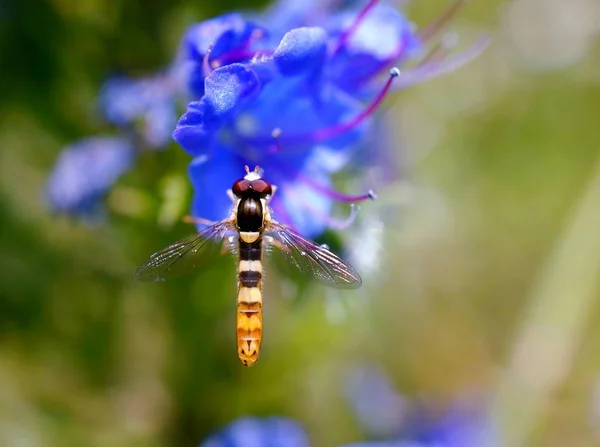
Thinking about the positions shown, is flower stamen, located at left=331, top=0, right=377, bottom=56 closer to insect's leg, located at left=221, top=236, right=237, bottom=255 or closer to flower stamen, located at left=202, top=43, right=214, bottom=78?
flower stamen, located at left=202, top=43, right=214, bottom=78

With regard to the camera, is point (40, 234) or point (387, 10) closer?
point (387, 10)

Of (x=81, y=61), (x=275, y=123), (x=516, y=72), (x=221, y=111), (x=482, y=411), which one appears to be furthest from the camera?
(x=516, y=72)

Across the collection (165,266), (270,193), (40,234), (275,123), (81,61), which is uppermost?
(81,61)

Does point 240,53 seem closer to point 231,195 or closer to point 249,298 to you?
point 231,195

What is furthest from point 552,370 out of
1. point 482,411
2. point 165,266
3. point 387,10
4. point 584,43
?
point 165,266

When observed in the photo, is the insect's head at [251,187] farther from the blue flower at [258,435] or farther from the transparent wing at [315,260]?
the blue flower at [258,435]

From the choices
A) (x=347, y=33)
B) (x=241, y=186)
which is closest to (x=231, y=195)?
(x=241, y=186)

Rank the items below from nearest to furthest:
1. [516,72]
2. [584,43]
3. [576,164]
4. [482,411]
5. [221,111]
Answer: [221,111], [482,411], [584,43], [516,72], [576,164]

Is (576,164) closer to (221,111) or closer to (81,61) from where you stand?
(81,61)
